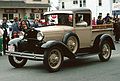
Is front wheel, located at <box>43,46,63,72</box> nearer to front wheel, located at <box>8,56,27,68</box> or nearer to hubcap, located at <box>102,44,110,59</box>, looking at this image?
front wheel, located at <box>8,56,27,68</box>

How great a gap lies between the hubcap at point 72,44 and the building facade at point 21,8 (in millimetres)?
36741

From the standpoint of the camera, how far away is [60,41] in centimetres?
1088

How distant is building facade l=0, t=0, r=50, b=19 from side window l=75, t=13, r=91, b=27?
36.0 metres

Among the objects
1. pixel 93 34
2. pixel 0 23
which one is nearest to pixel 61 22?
pixel 93 34

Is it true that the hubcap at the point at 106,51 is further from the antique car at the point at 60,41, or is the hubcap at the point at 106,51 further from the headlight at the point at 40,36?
the headlight at the point at 40,36

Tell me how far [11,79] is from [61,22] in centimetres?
335

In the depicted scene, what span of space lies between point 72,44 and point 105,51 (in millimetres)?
1857

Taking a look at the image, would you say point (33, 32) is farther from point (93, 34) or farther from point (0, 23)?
point (0, 23)

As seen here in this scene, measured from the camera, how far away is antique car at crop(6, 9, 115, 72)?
34.3 ft

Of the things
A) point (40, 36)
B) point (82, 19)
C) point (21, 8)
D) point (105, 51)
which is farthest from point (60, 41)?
point (21, 8)

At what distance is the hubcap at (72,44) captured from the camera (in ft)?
36.6

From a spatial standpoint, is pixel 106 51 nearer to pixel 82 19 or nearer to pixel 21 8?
pixel 82 19

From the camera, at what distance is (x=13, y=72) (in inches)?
413

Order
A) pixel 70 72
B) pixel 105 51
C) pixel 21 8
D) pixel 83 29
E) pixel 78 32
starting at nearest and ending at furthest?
1. pixel 70 72
2. pixel 78 32
3. pixel 83 29
4. pixel 105 51
5. pixel 21 8
